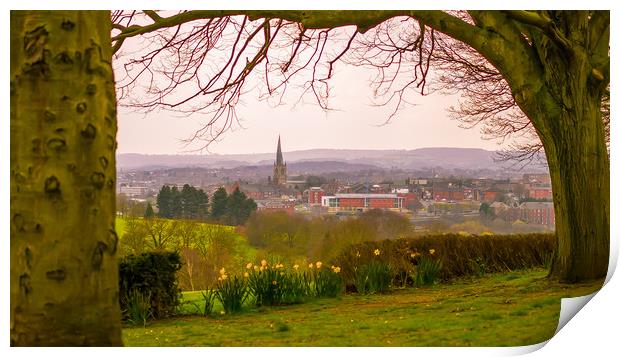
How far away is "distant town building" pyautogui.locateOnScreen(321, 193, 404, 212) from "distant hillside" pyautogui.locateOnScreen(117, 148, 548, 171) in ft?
0.80

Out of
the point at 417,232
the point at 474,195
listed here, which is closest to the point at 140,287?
the point at 417,232

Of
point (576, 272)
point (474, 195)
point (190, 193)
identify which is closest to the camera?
point (190, 193)

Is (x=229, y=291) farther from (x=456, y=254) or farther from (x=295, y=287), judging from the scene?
(x=456, y=254)

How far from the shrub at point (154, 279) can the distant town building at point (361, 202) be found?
3.93ft

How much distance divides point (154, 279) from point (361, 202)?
5.23 ft

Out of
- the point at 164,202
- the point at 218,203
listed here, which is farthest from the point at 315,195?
the point at 164,202

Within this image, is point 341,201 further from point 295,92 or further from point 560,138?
point 560,138

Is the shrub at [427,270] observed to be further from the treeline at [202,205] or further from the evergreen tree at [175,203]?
the evergreen tree at [175,203]

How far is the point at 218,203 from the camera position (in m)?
5.02

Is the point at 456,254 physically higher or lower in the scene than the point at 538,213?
lower

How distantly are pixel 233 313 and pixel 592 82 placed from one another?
3.57 metres

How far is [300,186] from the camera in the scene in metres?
5.11

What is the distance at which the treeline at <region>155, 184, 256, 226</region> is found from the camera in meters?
4.95

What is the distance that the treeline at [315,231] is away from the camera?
16.9ft
